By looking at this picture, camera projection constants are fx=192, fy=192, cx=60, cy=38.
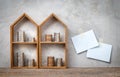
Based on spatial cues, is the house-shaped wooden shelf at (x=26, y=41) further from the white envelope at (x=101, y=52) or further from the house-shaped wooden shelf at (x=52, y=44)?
the white envelope at (x=101, y=52)

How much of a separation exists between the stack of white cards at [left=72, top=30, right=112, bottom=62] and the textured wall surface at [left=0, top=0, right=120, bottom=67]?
0.07 m

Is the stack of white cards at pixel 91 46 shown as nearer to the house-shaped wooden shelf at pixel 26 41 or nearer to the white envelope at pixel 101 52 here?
the white envelope at pixel 101 52

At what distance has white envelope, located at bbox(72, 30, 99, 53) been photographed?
318 cm

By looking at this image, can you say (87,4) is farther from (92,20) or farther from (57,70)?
(57,70)

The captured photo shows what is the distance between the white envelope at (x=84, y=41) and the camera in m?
3.18

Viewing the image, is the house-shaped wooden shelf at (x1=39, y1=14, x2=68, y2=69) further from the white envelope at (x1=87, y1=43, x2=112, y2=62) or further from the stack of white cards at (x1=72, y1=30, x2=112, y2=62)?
the white envelope at (x1=87, y1=43, x2=112, y2=62)

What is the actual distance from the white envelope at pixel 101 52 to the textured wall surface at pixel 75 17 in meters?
0.07

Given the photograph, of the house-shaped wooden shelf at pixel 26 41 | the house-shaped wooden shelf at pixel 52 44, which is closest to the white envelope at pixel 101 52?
the house-shaped wooden shelf at pixel 52 44

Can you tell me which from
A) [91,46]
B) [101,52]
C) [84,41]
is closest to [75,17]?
[84,41]

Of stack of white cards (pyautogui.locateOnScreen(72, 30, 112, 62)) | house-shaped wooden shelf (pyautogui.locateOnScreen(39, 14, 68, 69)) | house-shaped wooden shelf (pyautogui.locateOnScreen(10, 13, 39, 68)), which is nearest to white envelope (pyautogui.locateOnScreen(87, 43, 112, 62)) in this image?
stack of white cards (pyautogui.locateOnScreen(72, 30, 112, 62))

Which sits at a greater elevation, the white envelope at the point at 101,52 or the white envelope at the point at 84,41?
the white envelope at the point at 84,41

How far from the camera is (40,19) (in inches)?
125

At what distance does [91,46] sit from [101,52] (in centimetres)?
19

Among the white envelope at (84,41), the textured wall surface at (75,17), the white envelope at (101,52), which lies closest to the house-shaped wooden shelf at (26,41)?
the textured wall surface at (75,17)
